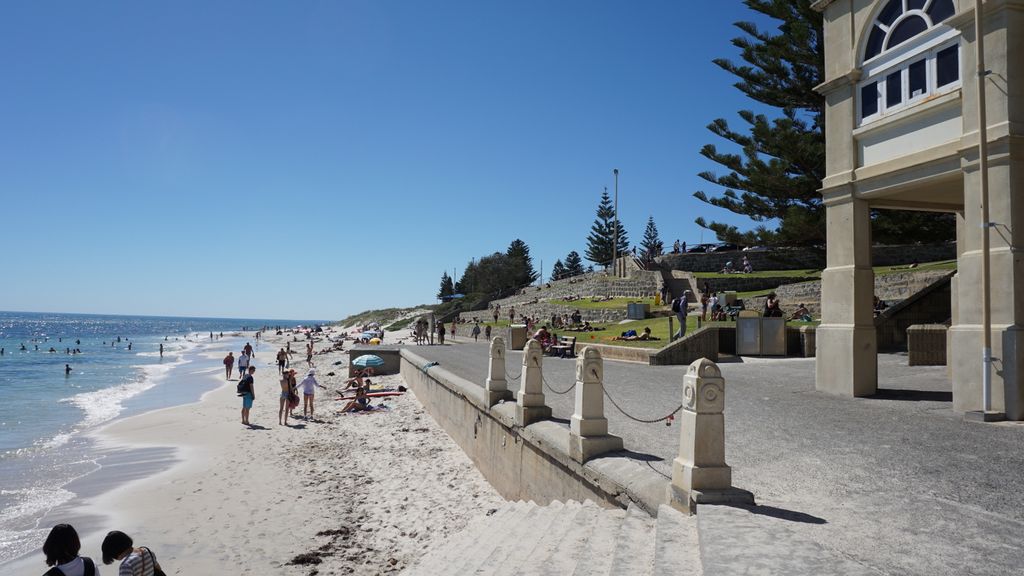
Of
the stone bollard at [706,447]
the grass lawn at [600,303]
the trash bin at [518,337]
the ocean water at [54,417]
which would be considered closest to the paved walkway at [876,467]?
the stone bollard at [706,447]

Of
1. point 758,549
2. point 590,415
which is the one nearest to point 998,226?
point 590,415

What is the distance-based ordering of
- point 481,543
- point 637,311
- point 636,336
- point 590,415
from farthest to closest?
point 637,311 → point 636,336 → point 590,415 → point 481,543

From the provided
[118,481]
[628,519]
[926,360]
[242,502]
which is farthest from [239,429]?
[926,360]

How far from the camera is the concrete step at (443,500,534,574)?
18.5 feet

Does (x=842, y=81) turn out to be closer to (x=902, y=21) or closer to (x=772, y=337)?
(x=902, y=21)

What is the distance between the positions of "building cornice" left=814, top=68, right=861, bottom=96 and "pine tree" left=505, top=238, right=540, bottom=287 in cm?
6564

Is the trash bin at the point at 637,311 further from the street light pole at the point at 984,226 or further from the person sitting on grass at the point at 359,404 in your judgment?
→ the street light pole at the point at 984,226

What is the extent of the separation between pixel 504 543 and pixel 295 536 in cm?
472

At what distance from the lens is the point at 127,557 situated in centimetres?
492

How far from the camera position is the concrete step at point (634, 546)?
413cm

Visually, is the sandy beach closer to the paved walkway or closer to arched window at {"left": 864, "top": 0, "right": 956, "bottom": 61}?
the paved walkway

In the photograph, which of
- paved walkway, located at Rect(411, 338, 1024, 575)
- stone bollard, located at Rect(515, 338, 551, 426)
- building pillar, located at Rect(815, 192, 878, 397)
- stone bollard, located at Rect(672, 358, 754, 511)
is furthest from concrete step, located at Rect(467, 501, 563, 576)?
building pillar, located at Rect(815, 192, 878, 397)

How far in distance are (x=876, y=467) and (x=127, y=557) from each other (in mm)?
6341

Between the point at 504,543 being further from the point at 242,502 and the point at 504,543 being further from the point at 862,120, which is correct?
the point at 862,120
